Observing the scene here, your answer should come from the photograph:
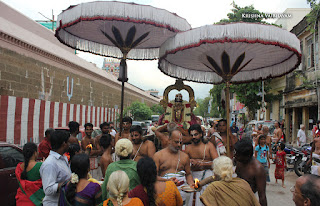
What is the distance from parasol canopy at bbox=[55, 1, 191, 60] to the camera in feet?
15.6

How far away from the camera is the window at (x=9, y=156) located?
15.5 feet

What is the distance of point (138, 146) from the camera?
4.29m

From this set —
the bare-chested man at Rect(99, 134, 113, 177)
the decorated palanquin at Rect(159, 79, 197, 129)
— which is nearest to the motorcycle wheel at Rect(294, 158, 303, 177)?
the decorated palanquin at Rect(159, 79, 197, 129)

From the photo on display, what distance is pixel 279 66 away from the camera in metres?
6.09

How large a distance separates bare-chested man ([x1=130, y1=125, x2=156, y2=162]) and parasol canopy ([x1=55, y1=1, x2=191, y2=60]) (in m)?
2.03

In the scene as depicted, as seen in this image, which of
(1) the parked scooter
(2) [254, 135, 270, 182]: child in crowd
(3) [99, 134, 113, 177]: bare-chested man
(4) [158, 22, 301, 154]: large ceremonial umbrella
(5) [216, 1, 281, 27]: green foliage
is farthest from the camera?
(5) [216, 1, 281, 27]: green foliage

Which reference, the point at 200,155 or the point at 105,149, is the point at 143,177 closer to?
the point at 200,155

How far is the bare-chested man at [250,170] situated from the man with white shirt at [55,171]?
217cm

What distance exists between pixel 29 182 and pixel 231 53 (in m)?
4.40

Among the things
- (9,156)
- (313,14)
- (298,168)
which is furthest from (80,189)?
A: (313,14)

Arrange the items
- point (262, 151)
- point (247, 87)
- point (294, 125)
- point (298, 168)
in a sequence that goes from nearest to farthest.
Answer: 1. point (262, 151)
2. point (298, 168)
3. point (294, 125)
4. point (247, 87)

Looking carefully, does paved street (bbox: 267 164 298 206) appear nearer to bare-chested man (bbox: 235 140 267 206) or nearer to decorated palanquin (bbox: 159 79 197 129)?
decorated palanquin (bbox: 159 79 197 129)

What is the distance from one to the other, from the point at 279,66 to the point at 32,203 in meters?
5.73

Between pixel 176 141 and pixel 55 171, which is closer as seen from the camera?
pixel 55 171
